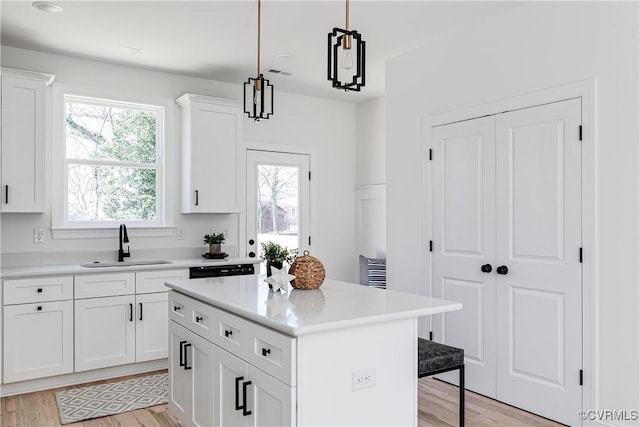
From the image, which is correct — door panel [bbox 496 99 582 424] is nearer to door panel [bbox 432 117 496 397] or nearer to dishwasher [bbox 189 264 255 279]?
door panel [bbox 432 117 496 397]

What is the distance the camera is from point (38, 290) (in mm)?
3678

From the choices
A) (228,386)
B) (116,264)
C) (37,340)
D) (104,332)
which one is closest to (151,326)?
(104,332)

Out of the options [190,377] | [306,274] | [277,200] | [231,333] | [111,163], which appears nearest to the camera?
[231,333]

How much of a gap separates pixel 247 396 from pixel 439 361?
117cm

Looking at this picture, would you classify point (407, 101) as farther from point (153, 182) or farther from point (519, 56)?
point (153, 182)

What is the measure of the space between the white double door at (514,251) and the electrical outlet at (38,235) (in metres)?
3.23

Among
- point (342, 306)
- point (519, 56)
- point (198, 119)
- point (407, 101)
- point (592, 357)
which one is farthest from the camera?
point (198, 119)

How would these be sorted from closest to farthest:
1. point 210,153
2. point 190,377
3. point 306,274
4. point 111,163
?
1. point 306,274
2. point 190,377
3. point 111,163
4. point 210,153

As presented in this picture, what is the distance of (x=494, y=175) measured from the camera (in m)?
3.47

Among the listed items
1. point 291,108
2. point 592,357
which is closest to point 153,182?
point 291,108

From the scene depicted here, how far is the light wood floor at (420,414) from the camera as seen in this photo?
3.09 metres

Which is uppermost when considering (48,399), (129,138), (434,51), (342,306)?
(434,51)

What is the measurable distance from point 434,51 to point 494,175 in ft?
3.80

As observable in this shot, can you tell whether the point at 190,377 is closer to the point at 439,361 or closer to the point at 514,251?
the point at 439,361
